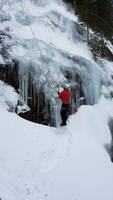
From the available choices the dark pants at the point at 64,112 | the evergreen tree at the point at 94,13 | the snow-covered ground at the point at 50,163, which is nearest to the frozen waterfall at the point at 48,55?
the dark pants at the point at 64,112

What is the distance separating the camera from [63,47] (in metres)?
12.7

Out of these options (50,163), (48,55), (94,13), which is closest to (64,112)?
(50,163)

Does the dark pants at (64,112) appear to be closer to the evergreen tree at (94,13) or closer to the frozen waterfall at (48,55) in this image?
the frozen waterfall at (48,55)

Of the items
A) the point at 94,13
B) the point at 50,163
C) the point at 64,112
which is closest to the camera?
the point at 50,163

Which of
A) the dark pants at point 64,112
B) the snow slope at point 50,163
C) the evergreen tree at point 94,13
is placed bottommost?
the snow slope at point 50,163

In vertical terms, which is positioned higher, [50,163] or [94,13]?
[94,13]

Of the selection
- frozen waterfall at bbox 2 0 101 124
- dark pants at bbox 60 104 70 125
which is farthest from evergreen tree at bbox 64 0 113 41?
dark pants at bbox 60 104 70 125

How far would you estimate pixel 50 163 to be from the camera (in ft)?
22.7

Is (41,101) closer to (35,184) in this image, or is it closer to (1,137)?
(1,137)

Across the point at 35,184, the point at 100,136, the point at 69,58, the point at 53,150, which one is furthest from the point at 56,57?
the point at 35,184

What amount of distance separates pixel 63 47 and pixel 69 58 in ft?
3.37

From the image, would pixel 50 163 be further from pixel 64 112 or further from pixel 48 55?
pixel 48 55

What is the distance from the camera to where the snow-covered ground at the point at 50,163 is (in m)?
5.95

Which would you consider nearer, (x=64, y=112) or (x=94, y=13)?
(x=64, y=112)
